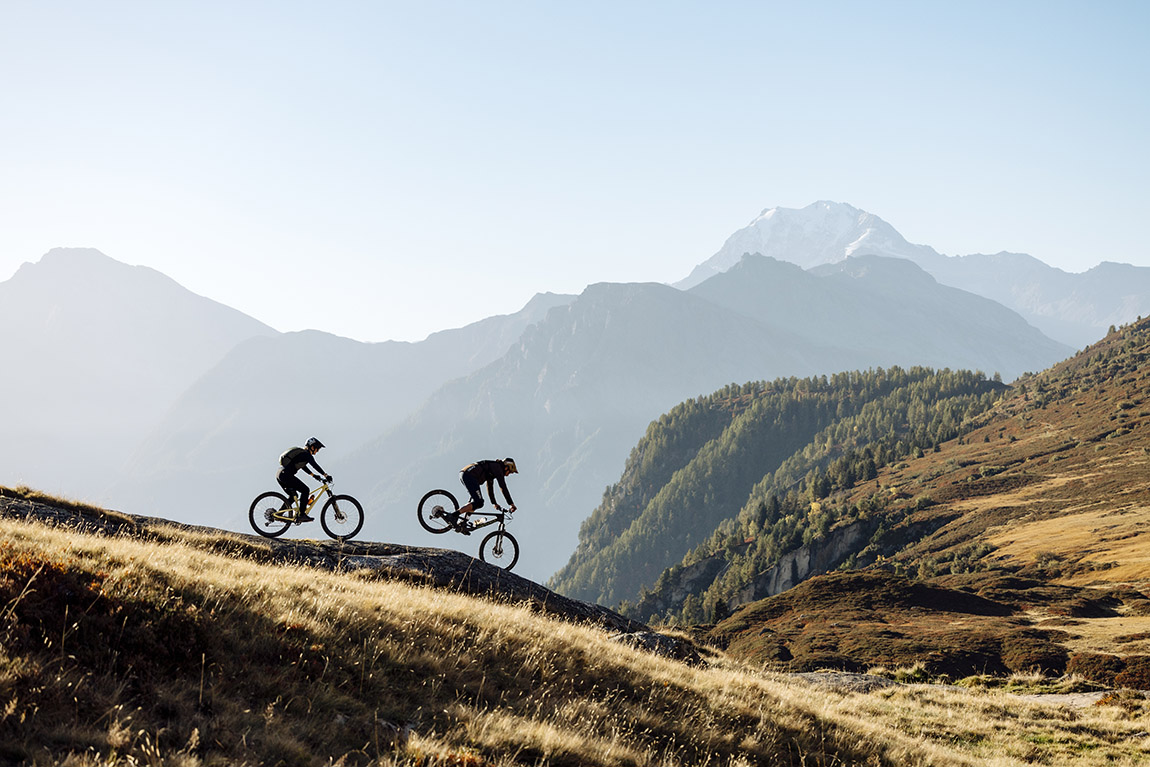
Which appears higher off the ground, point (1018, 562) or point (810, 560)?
point (1018, 562)

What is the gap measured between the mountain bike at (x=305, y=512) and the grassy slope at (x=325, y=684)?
6.74 meters

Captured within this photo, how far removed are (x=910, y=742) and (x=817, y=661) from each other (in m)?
25.9

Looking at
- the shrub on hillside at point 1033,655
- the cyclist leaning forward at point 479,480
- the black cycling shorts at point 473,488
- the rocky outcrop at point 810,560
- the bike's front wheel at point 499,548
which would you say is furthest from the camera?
the rocky outcrop at point 810,560

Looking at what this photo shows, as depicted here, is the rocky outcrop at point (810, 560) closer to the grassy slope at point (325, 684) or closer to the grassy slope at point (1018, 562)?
the grassy slope at point (1018, 562)

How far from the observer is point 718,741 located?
11.9 metres

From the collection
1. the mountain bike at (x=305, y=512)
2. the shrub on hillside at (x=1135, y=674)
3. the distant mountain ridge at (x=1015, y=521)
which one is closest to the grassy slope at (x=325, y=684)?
the mountain bike at (x=305, y=512)

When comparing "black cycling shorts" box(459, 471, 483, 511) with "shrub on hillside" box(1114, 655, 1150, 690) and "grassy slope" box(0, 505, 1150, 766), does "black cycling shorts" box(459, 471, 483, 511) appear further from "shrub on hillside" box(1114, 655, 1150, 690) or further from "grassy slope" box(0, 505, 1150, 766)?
"shrub on hillside" box(1114, 655, 1150, 690)

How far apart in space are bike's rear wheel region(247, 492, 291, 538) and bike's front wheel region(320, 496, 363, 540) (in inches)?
48.5

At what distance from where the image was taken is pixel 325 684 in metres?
9.37

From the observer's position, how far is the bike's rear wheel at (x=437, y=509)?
71.9 ft

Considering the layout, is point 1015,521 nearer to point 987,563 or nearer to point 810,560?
point 987,563

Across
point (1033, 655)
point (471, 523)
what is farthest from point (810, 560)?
point (471, 523)

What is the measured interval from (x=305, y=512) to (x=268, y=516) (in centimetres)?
117

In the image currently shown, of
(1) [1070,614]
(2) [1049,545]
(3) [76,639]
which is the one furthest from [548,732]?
(2) [1049,545]
